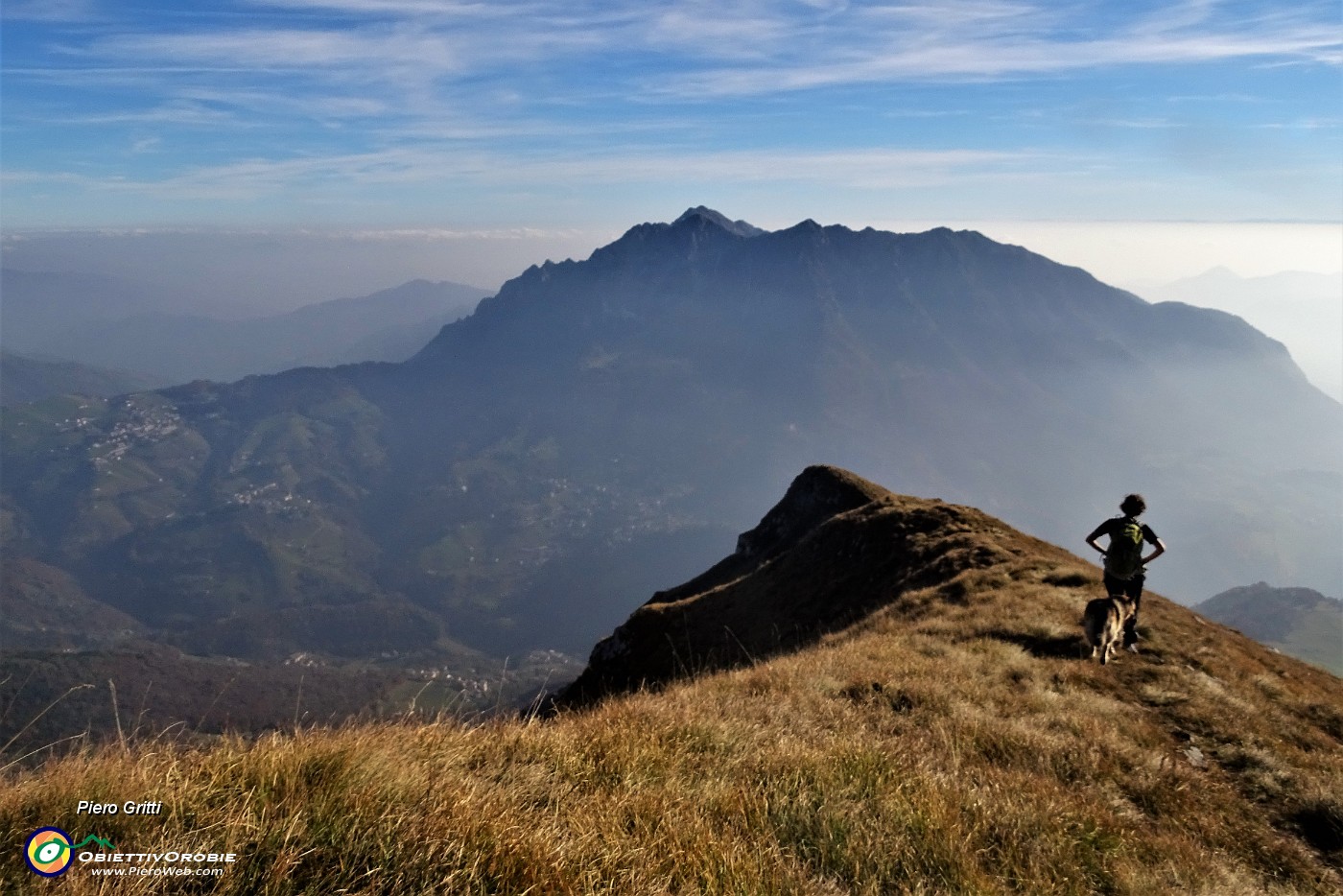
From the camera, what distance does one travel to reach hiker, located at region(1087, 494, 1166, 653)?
14.5 metres

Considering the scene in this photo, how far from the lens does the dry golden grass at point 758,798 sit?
3.90 meters

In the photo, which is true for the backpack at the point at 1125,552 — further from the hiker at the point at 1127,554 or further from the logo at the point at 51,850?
the logo at the point at 51,850

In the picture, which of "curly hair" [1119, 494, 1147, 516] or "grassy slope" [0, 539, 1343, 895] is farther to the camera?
"curly hair" [1119, 494, 1147, 516]

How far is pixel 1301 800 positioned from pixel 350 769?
10802 millimetres

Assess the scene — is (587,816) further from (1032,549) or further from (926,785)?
(1032,549)

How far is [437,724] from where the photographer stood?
6.51 m

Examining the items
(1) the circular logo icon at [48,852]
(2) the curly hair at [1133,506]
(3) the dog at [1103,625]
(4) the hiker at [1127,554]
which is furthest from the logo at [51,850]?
(2) the curly hair at [1133,506]

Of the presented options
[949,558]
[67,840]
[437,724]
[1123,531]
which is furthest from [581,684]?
[67,840]

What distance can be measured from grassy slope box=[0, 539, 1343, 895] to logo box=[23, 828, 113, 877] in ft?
0.24

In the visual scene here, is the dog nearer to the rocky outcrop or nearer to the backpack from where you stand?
the backpack

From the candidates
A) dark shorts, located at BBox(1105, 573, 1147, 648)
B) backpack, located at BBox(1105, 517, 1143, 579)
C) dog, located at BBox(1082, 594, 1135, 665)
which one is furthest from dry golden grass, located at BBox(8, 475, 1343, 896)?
backpack, located at BBox(1105, 517, 1143, 579)

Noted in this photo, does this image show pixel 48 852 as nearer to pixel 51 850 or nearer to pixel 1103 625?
pixel 51 850

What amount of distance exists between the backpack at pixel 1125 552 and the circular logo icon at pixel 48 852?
17.1 metres

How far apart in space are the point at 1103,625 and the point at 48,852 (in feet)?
52.5
